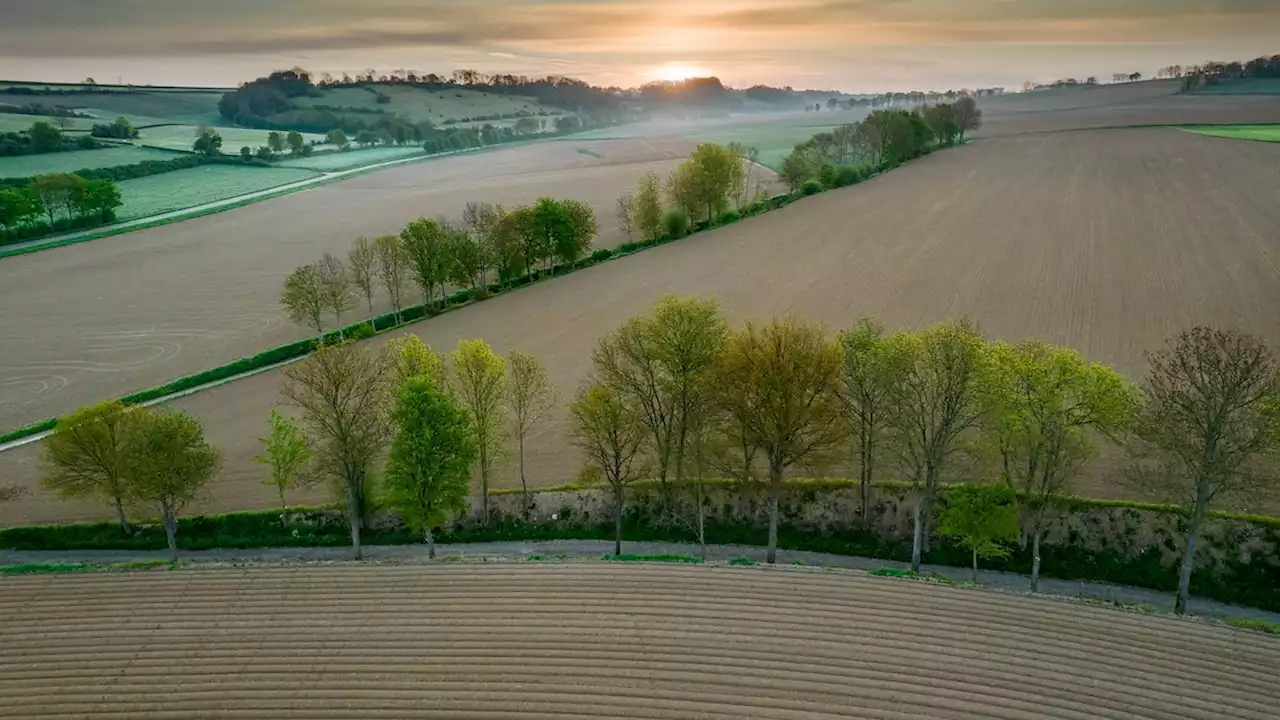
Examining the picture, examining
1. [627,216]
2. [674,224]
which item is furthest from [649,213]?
[627,216]

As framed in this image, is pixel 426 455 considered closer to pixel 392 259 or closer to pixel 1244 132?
pixel 392 259

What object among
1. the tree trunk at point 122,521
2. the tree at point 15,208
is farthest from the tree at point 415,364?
the tree at point 15,208

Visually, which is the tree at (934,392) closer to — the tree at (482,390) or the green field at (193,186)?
the tree at (482,390)

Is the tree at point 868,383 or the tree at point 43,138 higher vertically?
the tree at point 43,138

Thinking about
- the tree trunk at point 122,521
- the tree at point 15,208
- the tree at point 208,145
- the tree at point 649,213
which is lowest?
the tree trunk at point 122,521

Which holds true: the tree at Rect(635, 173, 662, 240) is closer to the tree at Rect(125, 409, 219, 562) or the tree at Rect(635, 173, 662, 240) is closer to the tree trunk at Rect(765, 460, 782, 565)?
the tree trunk at Rect(765, 460, 782, 565)

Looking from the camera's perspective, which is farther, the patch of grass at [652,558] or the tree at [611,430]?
the tree at [611,430]
